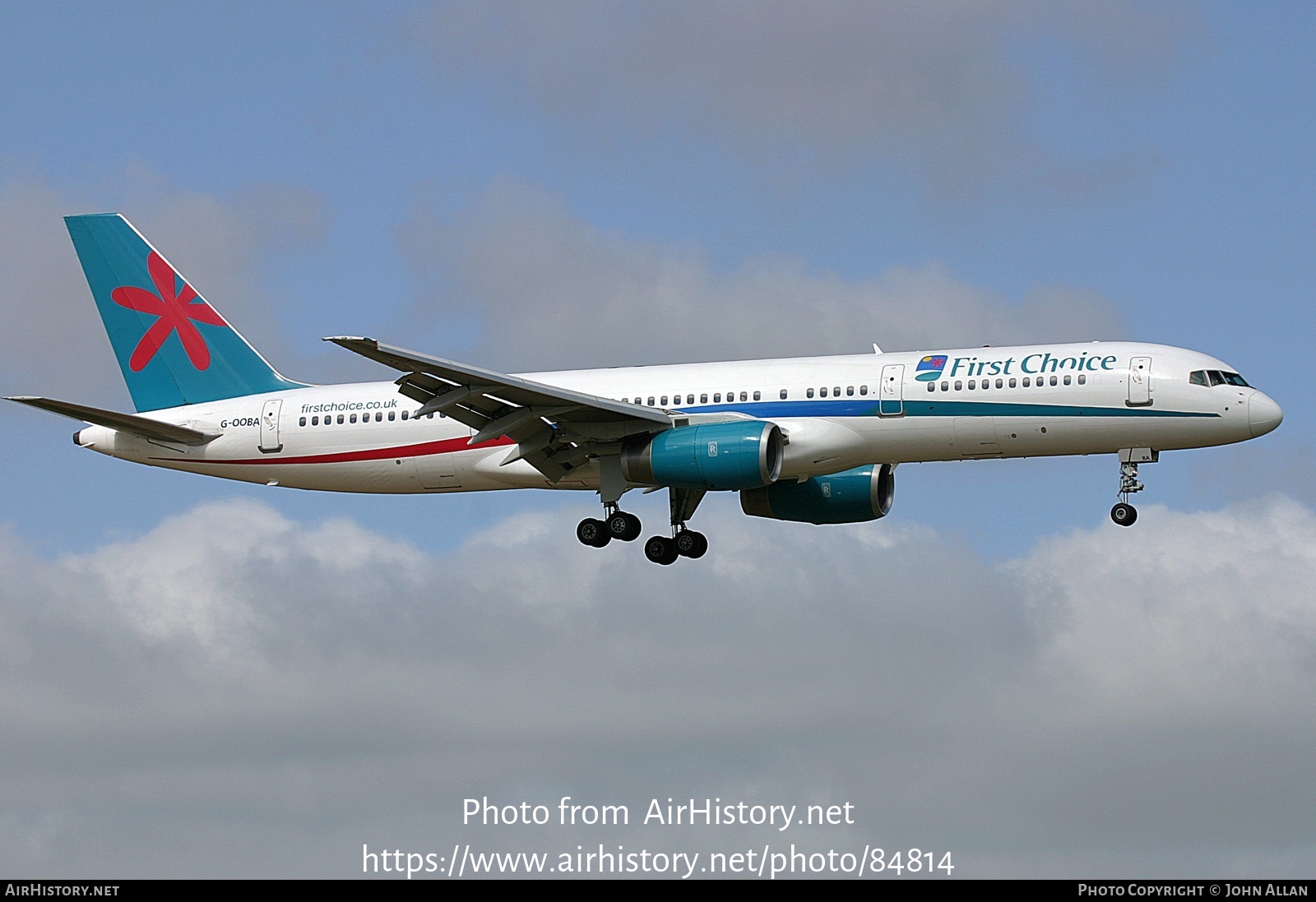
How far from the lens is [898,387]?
45.2 meters

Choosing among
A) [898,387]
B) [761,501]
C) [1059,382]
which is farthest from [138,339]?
[1059,382]

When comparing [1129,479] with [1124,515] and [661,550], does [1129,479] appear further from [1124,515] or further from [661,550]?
[661,550]

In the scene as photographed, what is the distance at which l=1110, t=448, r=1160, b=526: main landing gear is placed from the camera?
44.8 m

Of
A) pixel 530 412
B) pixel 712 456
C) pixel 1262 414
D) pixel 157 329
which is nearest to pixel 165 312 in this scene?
pixel 157 329

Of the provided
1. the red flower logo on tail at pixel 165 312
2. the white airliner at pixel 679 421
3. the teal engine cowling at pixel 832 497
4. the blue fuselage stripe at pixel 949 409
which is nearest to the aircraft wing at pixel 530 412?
the white airliner at pixel 679 421

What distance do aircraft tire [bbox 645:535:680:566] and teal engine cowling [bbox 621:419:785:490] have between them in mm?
4650

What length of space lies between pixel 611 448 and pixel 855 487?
7858 mm

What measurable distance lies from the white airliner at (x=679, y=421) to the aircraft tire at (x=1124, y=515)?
0.05 m

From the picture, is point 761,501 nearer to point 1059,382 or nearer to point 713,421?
point 713,421

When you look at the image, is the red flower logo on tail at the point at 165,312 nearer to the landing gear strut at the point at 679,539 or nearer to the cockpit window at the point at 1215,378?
the landing gear strut at the point at 679,539

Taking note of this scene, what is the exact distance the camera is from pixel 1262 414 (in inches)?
1743

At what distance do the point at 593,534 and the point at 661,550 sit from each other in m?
2.40

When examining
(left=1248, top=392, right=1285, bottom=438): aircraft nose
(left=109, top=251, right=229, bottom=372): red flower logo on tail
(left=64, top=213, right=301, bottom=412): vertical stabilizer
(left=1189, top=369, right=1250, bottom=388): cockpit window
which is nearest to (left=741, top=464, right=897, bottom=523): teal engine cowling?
(left=1189, top=369, right=1250, bottom=388): cockpit window

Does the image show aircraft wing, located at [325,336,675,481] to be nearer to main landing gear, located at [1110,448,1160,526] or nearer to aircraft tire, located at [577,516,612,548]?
aircraft tire, located at [577,516,612,548]
